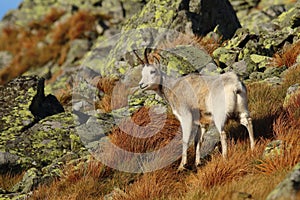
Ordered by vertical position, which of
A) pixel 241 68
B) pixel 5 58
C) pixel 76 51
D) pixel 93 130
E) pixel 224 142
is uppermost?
pixel 241 68

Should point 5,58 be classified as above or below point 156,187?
below

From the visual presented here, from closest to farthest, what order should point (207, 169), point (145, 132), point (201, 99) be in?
point (207, 169)
point (201, 99)
point (145, 132)

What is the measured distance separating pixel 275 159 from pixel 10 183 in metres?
5.58

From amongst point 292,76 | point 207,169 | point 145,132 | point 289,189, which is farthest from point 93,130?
point 289,189

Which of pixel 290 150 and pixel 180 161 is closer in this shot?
pixel 290 150

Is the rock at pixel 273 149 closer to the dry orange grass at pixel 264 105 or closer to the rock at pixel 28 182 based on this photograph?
the dry orange grass at pixel 264 105

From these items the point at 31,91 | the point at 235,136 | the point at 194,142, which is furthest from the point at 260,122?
the point at 31,91

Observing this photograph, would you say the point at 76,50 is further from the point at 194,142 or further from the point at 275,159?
the point at 275,159

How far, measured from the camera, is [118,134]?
34.1ft

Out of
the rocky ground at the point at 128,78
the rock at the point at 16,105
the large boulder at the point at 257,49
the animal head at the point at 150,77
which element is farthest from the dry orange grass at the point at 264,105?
the rock at the point at 16,105

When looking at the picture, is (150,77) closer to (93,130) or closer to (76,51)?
(93,130)

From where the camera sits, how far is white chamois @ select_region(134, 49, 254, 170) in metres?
8.36

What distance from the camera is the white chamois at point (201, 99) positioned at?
8359 mm

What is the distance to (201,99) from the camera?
888cm
